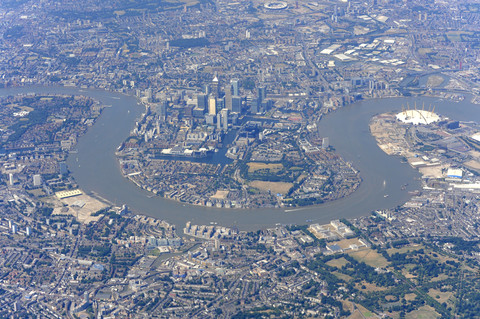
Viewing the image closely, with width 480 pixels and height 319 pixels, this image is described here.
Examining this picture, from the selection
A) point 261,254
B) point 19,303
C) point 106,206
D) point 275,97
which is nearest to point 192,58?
point 275,97

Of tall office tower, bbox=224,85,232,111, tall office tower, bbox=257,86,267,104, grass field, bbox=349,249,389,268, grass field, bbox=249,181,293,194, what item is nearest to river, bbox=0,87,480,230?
grass field, bbox=249,181,293,194

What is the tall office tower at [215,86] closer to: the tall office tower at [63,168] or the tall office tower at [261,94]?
the tall office tower at [261,94]

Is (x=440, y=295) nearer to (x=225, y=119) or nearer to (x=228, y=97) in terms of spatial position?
(x=225, y=119)

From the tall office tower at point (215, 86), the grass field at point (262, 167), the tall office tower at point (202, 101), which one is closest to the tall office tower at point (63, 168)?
the grass field at point (262, 167)

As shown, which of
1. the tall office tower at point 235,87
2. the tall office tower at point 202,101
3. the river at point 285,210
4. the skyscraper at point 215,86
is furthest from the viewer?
the skyscraper at point 215,86

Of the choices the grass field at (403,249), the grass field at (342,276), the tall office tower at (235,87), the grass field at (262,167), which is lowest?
the grass field at (403,249)

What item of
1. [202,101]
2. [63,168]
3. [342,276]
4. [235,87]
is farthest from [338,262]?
[235,87]

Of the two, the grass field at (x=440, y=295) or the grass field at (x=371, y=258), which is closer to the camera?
the grass field at (x=440, y=295)
